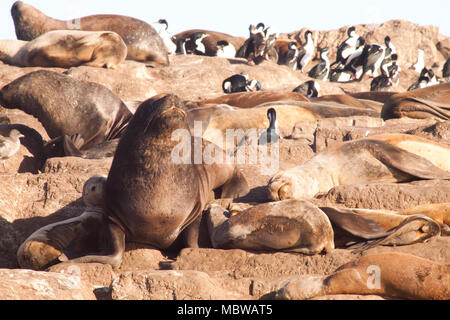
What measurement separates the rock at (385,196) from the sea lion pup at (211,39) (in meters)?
16.8

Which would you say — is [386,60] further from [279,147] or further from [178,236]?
[178,236]

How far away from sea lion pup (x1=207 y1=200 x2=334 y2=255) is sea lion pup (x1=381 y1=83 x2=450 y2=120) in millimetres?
4825

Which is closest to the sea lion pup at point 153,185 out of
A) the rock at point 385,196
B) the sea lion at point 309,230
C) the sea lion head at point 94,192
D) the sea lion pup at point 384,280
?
the sea lion head at point 94,192

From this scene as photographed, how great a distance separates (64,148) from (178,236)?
3.30 meters

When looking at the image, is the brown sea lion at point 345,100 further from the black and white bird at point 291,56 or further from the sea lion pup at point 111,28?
the black and white bird at point 291,56

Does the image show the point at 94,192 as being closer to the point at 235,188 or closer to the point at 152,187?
the point at 152,187

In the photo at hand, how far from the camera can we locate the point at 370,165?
6.01m

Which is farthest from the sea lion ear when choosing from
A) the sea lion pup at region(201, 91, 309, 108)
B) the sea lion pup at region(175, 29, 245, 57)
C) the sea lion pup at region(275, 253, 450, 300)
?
the sea lion pup at region(175, 29, 245, 57)

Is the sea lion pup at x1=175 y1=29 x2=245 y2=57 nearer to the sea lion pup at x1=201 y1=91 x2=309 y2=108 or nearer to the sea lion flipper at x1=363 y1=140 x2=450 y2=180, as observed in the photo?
the sea lion pup at x1=201 y1=91 x2=309 y2=108

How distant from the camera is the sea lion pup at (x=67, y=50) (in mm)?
12609

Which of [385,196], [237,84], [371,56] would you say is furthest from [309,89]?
[385,196]

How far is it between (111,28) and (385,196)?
10.4 m

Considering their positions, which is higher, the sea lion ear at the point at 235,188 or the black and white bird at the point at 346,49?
→ the sea lion ear at the point at 235,188

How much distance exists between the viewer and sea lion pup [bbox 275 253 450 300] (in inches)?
128
